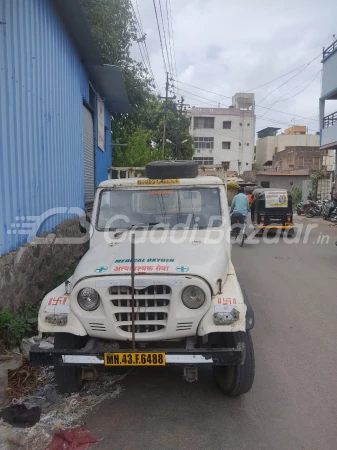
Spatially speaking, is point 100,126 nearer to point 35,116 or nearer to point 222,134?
point 35,116

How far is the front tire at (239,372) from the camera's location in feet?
10.7

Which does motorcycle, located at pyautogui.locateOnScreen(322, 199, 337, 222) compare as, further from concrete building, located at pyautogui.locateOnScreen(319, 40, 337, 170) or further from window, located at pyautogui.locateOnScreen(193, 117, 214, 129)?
window, located at pyautogui.locateOnScreen(193, 117, 214, 129)

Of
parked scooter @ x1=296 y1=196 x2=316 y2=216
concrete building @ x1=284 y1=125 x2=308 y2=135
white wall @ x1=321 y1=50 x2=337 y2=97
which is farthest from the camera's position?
concrete building @ x1=284 y1=125 x2=308 y2=135

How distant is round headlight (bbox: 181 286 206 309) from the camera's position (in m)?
3.15

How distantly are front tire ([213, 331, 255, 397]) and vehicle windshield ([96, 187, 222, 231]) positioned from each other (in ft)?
4.98

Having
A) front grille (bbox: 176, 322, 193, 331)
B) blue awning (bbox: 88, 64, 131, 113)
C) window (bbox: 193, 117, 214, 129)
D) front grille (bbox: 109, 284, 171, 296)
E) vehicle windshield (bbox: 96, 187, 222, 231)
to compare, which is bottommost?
front grille (bbox: 176, 322, 193, 331)

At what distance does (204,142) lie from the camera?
46.5 m

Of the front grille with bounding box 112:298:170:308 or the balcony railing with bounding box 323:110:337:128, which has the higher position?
the balcony railing with bounding box 323:110:337:128

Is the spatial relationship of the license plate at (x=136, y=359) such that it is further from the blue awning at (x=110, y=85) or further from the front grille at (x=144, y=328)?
the blue awning at (x=110, y=85)

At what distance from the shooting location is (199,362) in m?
3.07

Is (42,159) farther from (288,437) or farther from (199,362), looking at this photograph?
(288,437)

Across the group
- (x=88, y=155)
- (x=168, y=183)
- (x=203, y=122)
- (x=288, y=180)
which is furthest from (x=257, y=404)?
(x=203, y=122)

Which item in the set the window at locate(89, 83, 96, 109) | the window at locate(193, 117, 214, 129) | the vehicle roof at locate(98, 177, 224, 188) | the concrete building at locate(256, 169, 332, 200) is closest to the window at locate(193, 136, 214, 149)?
the window at locate(193, 117, 214, 129)

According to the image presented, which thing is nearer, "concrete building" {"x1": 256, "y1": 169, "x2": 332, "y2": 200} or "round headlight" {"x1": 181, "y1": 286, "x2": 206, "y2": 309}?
"round headlight" {"x1": 181, "y1": 286, "x2": 206, "y2": 309}
